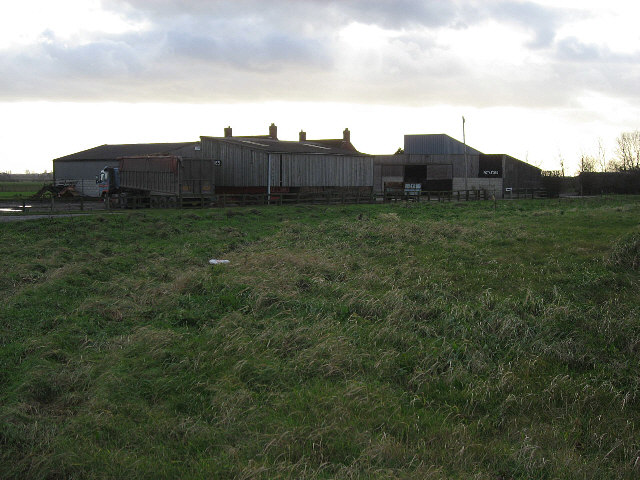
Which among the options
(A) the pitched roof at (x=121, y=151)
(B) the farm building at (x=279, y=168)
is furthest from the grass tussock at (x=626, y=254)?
(A) the pitched roof at (x=121, y=151)

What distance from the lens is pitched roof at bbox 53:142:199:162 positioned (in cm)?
6359

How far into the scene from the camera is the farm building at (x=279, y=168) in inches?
1531

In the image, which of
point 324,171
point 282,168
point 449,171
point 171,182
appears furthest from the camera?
point 449,171

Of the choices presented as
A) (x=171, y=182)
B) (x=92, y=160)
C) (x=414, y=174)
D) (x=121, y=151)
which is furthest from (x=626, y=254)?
(x=121, y=151)

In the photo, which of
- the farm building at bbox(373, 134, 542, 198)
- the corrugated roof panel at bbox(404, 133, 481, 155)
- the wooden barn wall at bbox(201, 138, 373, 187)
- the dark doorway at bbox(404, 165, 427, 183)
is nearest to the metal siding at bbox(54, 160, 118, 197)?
the wooden barn wall at bbox(201, 138, 373, 187)

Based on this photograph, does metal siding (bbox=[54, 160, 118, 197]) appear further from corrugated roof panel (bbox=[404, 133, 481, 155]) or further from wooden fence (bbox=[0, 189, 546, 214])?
corrugated roof panel (bbox=[404, 133, 481, 155])

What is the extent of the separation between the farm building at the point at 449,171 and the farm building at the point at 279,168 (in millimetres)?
10833

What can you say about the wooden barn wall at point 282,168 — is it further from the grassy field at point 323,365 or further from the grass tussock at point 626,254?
the grass tussock at point 626,254

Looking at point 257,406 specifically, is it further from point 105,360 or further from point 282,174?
point 282,174

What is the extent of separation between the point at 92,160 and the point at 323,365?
6122 centimetres

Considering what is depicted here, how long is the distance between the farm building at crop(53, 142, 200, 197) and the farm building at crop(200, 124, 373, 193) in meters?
19.8

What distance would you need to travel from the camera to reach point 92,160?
63.3 meters

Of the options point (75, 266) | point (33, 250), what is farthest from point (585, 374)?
point (33, 250)

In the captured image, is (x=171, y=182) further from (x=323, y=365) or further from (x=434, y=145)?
(x=434, y=145)
